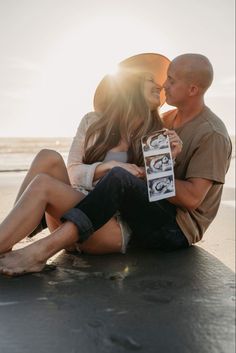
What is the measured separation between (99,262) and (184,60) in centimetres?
137

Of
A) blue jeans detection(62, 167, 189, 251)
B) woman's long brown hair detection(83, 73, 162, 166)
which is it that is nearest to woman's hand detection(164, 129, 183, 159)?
blue jeans detection(62, 167, 189, 251)

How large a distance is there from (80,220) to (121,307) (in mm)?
599

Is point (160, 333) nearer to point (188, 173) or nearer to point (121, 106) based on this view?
point (188, 173)

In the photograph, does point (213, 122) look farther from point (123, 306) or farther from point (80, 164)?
point (123, 306)

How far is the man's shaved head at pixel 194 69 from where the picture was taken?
2883 mm

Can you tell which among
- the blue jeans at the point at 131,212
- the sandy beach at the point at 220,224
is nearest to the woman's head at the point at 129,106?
the blue jeans at the point at 131,212

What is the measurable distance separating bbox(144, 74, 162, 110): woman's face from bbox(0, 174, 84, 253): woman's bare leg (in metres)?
0.94

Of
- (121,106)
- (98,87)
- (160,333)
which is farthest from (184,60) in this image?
(160,333)

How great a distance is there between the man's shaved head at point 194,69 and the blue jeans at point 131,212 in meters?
0.80

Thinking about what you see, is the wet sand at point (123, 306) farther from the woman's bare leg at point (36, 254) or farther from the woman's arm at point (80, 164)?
the woman's arm at point (80, 164)

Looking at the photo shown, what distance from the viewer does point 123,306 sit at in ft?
6.21

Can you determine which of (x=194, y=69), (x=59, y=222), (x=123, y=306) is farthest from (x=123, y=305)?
(x=194, y=69)

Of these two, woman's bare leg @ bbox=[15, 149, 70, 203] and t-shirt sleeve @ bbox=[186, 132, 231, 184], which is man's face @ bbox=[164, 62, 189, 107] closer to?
t-shirt sleeve @ bbox=[186, 132, 231, 184]

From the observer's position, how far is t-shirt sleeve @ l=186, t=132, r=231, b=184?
2.52 metres
